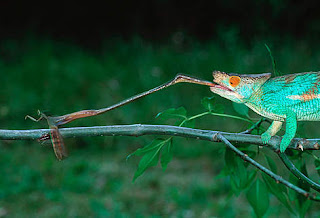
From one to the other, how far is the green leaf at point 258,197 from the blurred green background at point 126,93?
132 mm

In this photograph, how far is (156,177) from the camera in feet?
8.72

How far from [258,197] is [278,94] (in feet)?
1.21

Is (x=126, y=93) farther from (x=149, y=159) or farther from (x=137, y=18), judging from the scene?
(x=149, y=159)

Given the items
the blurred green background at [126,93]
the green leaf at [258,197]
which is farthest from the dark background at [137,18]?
the green leaf at [258,197]

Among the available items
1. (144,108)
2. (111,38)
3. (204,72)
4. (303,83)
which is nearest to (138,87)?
(144,108)

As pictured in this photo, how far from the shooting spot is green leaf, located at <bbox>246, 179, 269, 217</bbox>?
1.08 m

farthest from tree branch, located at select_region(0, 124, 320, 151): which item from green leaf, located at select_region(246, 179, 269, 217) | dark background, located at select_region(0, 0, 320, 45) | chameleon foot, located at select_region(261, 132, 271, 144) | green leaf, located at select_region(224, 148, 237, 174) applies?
dark background, located at select_region(0, 0, 320, 45)

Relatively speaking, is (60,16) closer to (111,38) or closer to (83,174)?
(111,38)

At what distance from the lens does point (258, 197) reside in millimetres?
1095

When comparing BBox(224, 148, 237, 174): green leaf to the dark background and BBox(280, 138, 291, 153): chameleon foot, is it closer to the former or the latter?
BBox(280, 138, 291, 153): chameleon foot

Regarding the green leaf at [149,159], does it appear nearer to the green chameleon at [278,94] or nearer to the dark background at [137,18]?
the green chameleon at [278,94]

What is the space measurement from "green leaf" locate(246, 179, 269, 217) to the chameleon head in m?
0.36

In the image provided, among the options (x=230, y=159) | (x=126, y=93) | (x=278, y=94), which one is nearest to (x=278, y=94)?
(x=278, y=94)

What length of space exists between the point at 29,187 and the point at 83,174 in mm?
366
